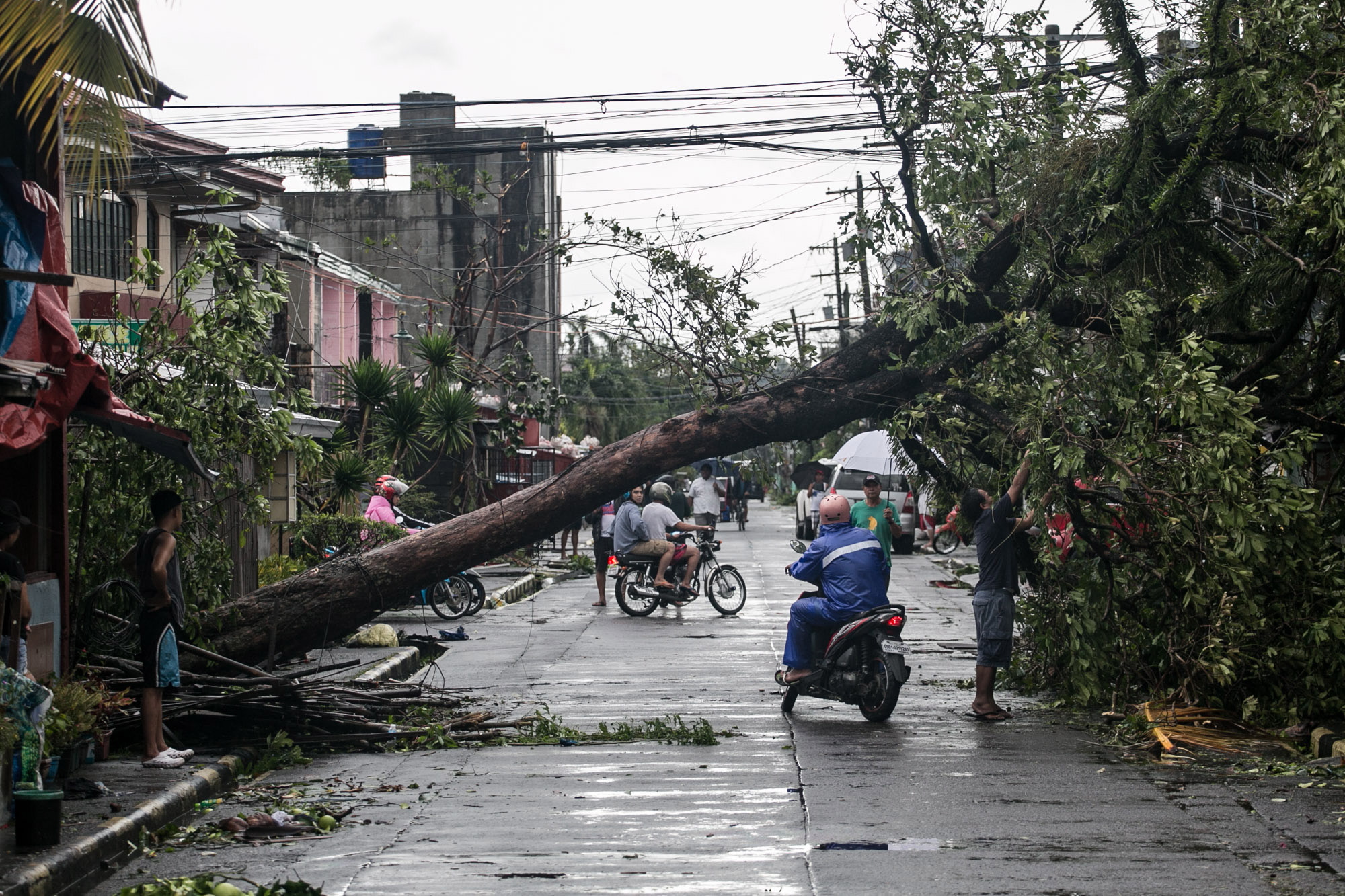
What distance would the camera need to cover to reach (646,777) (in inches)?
321

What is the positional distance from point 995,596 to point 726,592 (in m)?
9.05

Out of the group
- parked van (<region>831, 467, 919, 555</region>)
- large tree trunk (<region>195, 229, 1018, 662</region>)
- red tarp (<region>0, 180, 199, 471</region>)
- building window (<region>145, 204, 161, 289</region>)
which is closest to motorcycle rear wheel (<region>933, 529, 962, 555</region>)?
parked van (<region>831, 467, 919, 555</region>)

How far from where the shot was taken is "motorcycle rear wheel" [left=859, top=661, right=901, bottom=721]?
9.98 metres

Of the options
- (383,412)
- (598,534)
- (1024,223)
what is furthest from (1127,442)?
(383,412)

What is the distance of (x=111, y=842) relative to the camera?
657cm

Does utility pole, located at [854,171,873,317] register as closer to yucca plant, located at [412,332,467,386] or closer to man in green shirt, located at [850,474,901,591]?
man in green shirt, located at [850,474,901,591]

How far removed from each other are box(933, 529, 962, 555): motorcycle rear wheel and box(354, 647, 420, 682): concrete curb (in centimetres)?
1933

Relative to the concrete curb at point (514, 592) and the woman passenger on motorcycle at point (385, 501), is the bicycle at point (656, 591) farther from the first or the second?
the woman passenger on motorcycle at point (385, 501)

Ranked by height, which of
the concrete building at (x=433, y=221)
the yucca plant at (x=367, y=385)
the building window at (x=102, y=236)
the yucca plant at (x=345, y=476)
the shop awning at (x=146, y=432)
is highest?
the concrete building at (x=433, y=221)

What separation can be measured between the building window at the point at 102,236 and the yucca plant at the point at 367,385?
11.8 ft

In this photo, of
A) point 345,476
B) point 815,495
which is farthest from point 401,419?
point 815,495

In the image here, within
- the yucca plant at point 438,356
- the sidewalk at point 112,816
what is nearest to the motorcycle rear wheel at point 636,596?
the yucca plant at point 438,356

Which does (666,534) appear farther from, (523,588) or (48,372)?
(48,372)

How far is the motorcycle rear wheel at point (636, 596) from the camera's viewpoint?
19203mm
